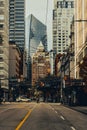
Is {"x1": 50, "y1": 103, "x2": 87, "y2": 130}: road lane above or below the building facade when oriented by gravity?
below

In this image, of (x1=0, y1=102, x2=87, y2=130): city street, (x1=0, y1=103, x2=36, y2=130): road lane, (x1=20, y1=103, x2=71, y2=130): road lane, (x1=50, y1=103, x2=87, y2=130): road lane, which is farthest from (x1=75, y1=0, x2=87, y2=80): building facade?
Answer: (x1=20, y1=103, x2=71, y2=130): road lane

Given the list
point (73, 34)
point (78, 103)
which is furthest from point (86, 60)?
point (73, 34)

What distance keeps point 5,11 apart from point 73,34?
151 ft

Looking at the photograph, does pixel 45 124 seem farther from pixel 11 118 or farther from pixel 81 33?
pixel 81 33

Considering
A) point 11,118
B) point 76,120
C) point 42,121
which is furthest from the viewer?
point 11,118

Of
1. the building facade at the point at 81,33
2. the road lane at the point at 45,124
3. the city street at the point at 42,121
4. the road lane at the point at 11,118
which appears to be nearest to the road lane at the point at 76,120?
the city street at the point at 42,121

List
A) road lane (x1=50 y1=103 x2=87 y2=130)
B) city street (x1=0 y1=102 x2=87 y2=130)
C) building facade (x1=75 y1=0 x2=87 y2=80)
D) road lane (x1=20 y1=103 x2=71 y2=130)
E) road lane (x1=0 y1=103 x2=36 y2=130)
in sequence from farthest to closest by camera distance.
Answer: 1. building facade (x1=75 y1=0 x2=87 y2=80)
2. road lane (x1=50 y1=103 x2=87 y2=130)
3. road lane (x1=0 y1=103 x2=36 y2=130)
4. city street (x1=0 y1=102 x2=87 y2=130)
5. road lane (x1=20 y1=103 x2=71 y2=130)

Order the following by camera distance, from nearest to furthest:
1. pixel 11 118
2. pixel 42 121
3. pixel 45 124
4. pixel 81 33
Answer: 1. pixel 45 124
2. pixel 42 121
3. pixel 11 118
4. pixel 81 33

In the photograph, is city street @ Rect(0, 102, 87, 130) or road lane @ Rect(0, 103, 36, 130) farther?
road lane @ Rect(0, 103, 36, 130)

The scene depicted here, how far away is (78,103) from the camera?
97.2 m

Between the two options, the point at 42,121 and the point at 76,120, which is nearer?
the point at 42,121

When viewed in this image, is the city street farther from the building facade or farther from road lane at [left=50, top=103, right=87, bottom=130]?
the building facade

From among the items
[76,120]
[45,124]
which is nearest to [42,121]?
[76,120]

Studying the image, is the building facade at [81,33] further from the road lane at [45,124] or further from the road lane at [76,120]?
the road lane at [45,124]
